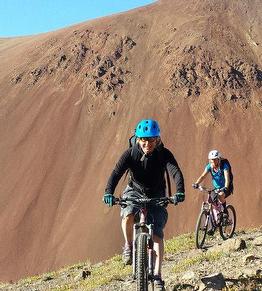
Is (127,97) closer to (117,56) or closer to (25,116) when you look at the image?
(117,56)

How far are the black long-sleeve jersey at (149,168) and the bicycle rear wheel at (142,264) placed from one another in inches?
27.1

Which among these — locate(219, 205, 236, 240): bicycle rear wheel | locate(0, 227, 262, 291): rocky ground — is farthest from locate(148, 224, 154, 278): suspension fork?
locate(219, 205, 236, 240): bicycle rear wheel

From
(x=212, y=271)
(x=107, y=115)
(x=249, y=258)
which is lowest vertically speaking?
(x=212, y=271)

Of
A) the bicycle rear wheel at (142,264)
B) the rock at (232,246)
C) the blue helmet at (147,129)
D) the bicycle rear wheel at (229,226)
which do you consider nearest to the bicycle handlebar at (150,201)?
the bicycle rear wheel at (142,264)

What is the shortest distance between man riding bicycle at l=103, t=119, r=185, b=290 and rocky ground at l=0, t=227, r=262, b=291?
115cm

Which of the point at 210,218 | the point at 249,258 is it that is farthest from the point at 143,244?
the point at 210,218

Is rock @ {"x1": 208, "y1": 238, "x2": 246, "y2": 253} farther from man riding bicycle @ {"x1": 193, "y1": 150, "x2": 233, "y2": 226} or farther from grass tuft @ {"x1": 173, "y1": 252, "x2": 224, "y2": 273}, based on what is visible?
man riding bicycle @ {"x1": 193, "y1": 150, "x2": 233, "y2": 226}

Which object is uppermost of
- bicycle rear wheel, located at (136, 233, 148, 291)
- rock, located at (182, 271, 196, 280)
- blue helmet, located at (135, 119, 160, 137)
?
blue helmet, located at (135, 119, 160, 137)

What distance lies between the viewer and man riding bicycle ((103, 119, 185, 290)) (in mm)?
5977

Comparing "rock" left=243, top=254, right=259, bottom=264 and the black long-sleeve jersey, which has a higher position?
the black long-sleeve jersey

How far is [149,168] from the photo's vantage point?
6148 mm

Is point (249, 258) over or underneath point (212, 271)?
over

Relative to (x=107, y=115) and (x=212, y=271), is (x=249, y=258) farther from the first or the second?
(x=107, y=115)

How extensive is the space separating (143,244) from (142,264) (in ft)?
0.79
